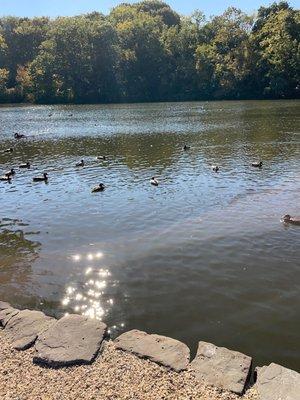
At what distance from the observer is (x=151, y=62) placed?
124938mm

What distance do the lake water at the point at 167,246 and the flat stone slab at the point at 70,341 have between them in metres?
0.92

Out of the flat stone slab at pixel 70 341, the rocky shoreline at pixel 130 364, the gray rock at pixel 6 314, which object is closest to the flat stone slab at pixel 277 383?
the rocky shoreline at pixel 130 364

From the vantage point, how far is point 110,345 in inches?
394

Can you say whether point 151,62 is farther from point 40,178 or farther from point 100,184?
point 100,184

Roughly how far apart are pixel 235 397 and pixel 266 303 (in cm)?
457

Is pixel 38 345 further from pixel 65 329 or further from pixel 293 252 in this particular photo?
pixel 293 252

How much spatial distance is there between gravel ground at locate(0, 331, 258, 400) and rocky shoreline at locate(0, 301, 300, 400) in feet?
0.07

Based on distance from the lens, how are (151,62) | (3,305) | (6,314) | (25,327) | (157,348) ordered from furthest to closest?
1. (151,62)
2. (3,305)
3. (6,314)
4. (25,327)
5. (157,348)

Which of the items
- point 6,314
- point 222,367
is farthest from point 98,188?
point 222,367

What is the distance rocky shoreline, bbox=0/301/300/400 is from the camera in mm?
8320

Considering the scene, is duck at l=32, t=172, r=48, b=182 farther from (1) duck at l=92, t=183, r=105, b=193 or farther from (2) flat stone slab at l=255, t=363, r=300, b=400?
(2) flat stone slab at l=255, t=363, r=300, b=400

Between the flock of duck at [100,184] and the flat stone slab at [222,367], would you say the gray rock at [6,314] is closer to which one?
the flat stone slab at [222,367]

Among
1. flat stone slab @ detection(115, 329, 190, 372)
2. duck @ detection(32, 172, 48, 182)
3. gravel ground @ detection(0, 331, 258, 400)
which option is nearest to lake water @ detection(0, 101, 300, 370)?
duck @ detection(32, 172, 48, 182)

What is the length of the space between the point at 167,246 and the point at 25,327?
7.30 meters
